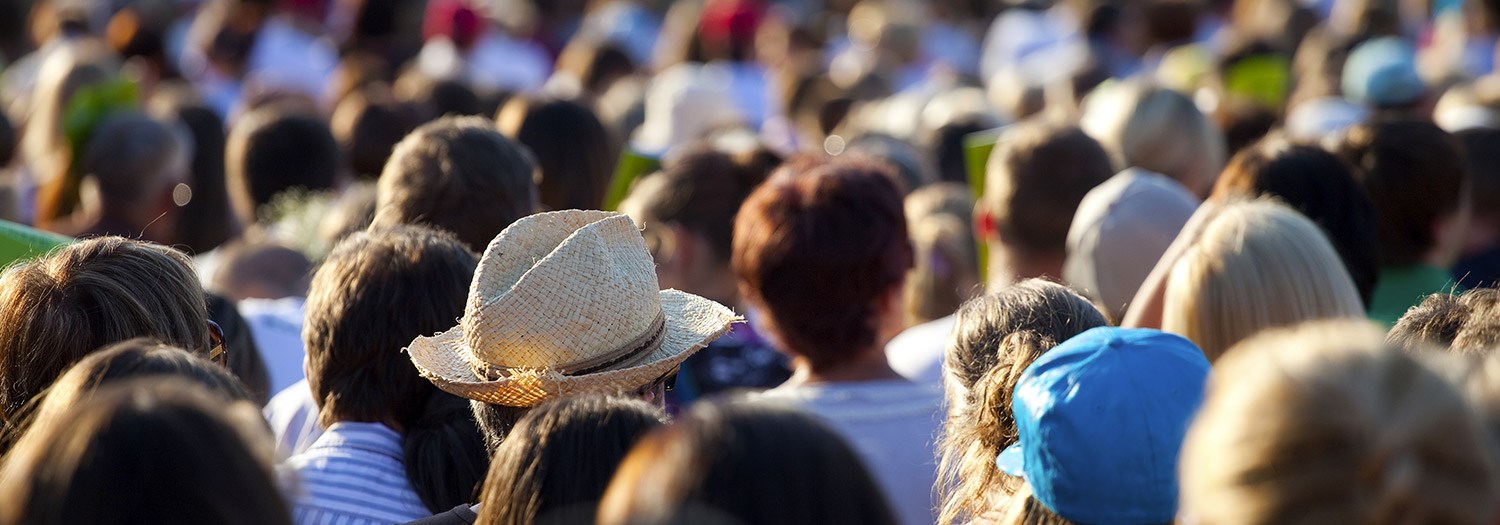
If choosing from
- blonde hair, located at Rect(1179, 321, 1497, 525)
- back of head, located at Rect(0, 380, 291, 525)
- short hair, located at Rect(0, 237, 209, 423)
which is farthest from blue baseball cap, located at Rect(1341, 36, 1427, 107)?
back of head, located at Rect(0, 380, 291, 525)

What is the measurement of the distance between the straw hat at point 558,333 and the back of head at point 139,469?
905mm

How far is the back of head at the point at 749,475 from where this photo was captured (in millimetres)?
1583

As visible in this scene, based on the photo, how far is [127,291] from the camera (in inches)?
103

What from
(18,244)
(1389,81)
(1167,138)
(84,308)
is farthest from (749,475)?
(1389,81)

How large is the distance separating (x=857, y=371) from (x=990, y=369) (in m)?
0.70

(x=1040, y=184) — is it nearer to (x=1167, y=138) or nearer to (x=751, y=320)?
(x=1167, y=138)

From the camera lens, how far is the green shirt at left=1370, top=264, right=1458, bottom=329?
406cm

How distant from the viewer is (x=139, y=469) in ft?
5.15

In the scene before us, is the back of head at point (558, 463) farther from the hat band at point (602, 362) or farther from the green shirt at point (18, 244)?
the green shirt at point (18, 244)

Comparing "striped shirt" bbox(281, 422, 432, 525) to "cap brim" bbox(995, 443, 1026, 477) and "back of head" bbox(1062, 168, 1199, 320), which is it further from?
"back of head" bbox(1062, 168, 1199, 320)

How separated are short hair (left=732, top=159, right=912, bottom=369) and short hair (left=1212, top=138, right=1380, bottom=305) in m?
1.00

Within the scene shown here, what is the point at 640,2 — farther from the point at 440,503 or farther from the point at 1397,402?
the point at 1397,402

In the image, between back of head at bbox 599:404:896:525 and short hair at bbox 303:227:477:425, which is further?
short hair at bbox 303:227:477:425

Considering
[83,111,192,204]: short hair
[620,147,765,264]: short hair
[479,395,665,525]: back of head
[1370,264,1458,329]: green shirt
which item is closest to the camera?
[479,395,665,525]: back of head
